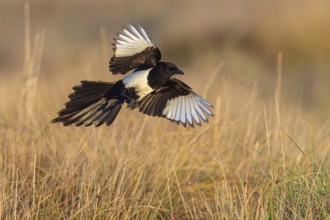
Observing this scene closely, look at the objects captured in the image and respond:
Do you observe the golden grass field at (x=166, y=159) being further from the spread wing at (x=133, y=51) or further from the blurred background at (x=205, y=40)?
the spread wing at (x=133, y=51)

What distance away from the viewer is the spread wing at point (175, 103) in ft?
11.8

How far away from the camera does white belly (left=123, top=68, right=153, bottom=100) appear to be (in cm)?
351

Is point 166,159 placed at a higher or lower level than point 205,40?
lower

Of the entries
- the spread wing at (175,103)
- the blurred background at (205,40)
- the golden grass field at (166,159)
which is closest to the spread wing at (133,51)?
the spread wing at (175,103)

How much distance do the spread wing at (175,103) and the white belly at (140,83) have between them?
9cm

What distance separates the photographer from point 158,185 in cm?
365

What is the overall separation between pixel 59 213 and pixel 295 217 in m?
0.86

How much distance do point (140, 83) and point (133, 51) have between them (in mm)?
193

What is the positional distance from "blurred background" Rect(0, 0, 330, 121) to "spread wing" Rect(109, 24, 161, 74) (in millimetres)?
2210

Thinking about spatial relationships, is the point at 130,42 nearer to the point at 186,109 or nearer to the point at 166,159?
the point at 186,109

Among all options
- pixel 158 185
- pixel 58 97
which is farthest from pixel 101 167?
pixel 58 97

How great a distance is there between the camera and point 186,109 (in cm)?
365

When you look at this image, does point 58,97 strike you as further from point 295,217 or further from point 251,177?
point 295,217

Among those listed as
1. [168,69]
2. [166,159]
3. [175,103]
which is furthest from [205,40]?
[166,159]
